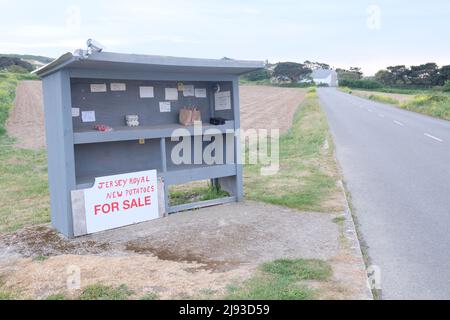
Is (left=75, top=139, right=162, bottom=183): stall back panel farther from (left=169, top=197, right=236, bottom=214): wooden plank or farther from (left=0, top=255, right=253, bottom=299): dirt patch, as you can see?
(left=0, top=255, right=253, bottom=299): dirt patch

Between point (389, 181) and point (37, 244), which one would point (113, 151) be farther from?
point (389, 181)

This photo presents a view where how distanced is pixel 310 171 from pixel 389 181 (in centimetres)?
174

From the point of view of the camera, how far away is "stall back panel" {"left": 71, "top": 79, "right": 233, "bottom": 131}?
7059mm

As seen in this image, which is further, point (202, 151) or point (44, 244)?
point (202, 151)

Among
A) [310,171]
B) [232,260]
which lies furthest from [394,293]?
[310,171]

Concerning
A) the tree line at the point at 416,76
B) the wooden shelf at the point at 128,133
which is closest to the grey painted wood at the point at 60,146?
the wooden shelf at the point at 128,133

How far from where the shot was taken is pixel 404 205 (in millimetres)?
7535

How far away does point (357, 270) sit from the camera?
471cm

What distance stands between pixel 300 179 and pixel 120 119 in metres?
4.03

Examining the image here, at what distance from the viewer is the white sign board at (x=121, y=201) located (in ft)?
20.7

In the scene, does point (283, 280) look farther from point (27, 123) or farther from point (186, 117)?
point (27, 123)

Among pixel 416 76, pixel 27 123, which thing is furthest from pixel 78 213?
pixel 416 76

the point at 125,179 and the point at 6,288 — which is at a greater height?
the point at 125,179

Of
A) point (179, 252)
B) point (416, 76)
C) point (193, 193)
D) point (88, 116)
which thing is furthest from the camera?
point (416, 76)
